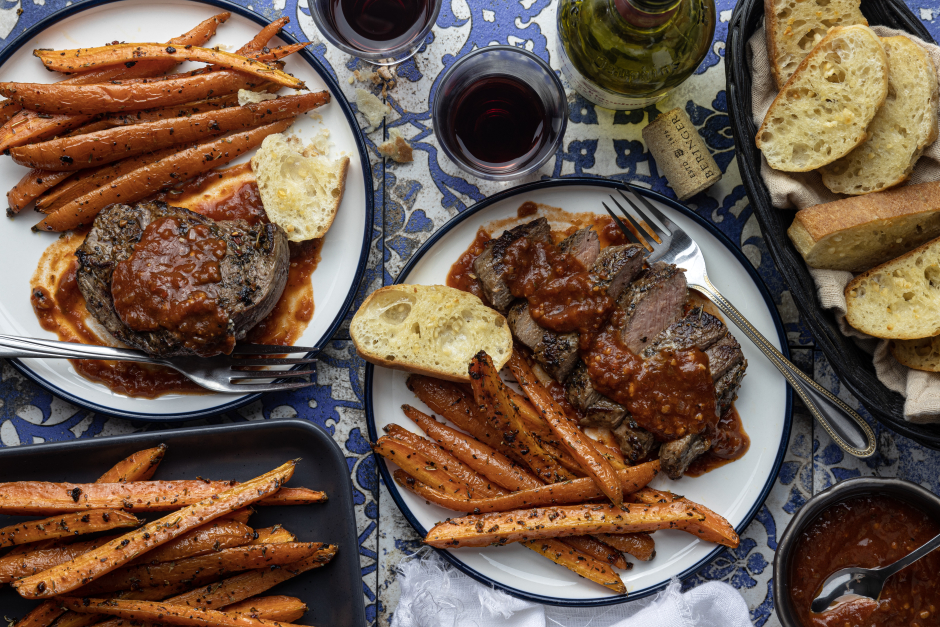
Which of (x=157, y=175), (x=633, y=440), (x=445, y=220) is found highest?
(x=157, y=175)

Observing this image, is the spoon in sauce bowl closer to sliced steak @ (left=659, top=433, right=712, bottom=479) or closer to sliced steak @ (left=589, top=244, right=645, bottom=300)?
sliced steak @ (left=659, top=433, right=712, bottom=479)

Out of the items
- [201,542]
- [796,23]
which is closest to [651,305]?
[796,23]

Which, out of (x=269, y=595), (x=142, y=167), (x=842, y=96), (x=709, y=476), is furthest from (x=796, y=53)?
(x=269, y=595)

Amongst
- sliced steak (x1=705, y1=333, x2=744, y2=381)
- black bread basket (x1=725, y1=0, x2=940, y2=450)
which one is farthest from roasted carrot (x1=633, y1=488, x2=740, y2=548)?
black bread basket (x1=725, y1=0, x2=940, y2=450)

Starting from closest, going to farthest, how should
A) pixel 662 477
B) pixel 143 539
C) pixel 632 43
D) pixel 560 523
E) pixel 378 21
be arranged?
1. pixel 632 43
2. pixel 143 539
3. pixel 560 523
4. pixel 378 21
5. pixel 662 477

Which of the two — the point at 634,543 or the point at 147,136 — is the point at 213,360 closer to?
the point at 147,136

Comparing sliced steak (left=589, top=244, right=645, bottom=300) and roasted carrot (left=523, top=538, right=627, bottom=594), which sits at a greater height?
sliced steak (left=589, top=244, right=645, bottom=300)
